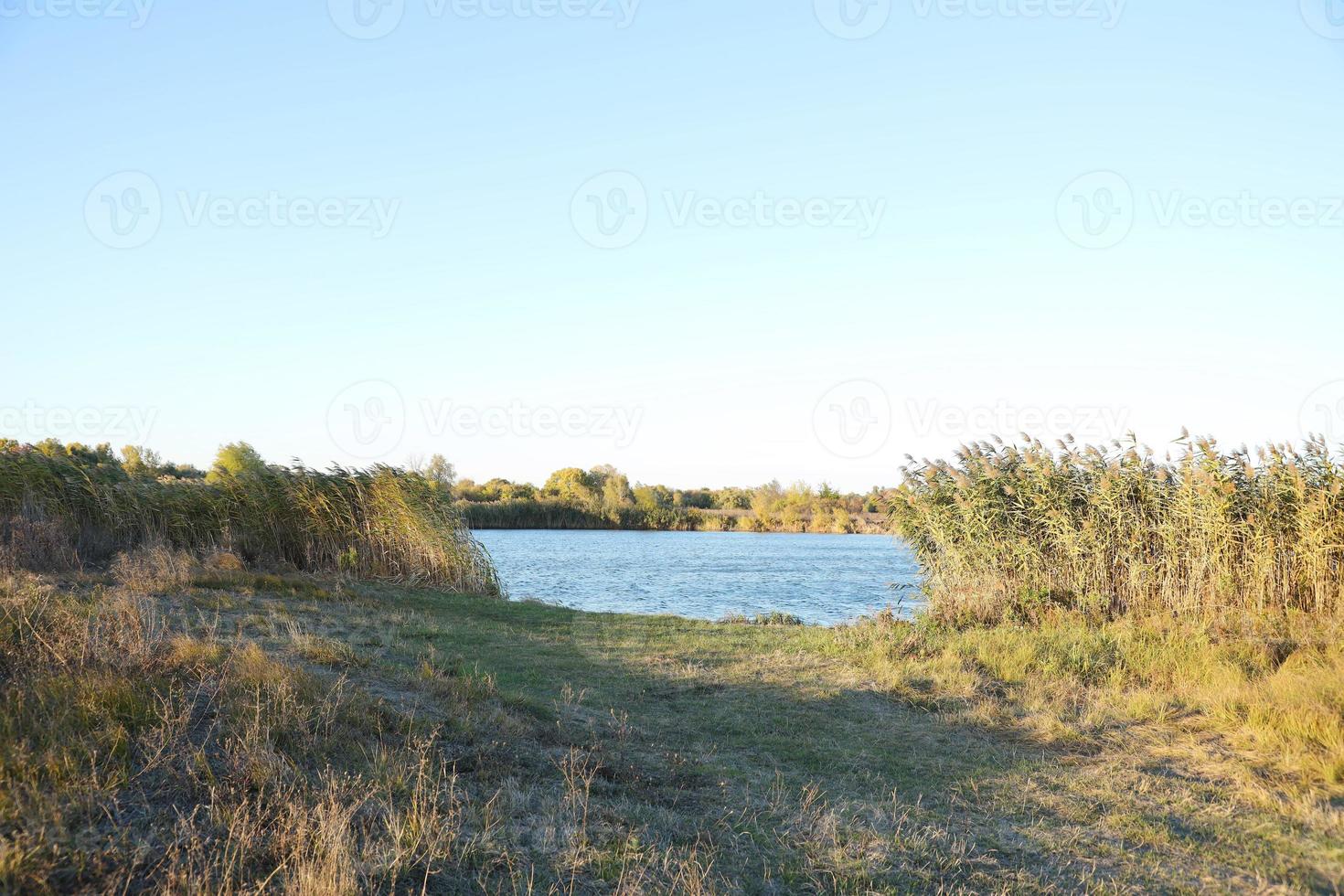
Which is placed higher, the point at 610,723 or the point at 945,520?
the point at 945,520

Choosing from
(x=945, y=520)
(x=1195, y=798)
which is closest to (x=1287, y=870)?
(x=1195, y=798)

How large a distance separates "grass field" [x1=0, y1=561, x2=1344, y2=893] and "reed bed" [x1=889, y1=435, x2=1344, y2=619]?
184cm

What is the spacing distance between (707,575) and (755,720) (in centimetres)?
2011

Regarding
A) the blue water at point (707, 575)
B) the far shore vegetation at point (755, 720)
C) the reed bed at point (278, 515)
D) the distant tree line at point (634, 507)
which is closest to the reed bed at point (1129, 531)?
the far shore vegetation at point (755, 720)

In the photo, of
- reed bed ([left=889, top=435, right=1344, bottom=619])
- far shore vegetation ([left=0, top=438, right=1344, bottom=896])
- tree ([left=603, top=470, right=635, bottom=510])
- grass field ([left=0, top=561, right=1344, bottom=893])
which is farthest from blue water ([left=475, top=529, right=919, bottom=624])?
tree ([left=603, top=470, right=635, bottom=510])

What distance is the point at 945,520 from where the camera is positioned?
14727 mm

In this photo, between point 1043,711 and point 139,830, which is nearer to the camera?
point 139,830

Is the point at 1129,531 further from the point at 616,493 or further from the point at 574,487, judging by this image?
the point at 574,487

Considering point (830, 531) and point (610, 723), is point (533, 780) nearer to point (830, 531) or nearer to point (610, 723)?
point (610, 723)

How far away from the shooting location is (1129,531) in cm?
1298

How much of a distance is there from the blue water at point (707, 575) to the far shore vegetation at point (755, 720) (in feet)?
12.9

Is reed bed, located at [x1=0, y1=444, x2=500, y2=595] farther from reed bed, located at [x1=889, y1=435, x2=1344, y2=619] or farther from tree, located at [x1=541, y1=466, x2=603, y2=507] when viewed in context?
tree, located at [x1=541, y1=466, x2=603, y2=507]

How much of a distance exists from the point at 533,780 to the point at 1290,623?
10346 millimetres

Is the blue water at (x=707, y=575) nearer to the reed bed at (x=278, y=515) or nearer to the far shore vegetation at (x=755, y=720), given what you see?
the reed bed at (x=278, y=515)
